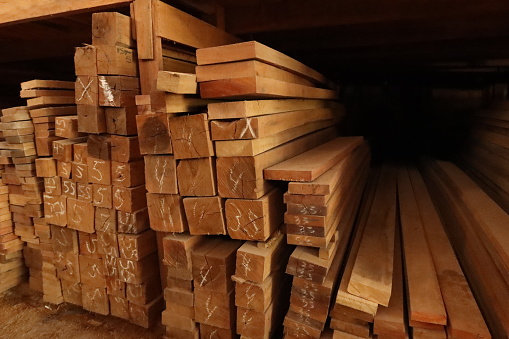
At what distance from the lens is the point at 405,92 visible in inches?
357

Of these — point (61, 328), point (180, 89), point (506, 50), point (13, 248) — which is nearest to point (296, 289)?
point (180, 89)

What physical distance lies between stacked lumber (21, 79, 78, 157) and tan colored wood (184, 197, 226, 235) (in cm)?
166

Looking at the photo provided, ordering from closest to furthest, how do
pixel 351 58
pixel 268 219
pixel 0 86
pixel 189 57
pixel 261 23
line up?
pixel 268 219
pixel 189 57
pixel 261 23
pixel 351 58
pixel 0 86

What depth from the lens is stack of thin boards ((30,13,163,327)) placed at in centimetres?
266

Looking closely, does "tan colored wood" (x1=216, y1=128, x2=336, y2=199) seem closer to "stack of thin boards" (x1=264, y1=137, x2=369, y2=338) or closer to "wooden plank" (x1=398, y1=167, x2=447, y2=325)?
"stack of thin boards" (x1=264, y1=137, x2=369, y2=338)

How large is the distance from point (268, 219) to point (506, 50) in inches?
200

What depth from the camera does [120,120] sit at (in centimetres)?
272

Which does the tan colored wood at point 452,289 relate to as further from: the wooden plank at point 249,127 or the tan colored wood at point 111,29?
the tan colored wood at point 111,29

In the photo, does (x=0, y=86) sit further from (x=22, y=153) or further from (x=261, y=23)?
(x=261, y=23)

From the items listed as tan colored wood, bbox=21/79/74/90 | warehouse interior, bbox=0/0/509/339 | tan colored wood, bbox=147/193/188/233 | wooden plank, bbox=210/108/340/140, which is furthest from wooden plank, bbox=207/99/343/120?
tan colored wood, bbox=21/79/74/90

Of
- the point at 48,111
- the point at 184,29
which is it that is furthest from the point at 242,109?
the point at 48,111

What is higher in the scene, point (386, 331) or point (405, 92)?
point (405, 92)

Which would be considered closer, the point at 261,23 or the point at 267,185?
the point at 267,185

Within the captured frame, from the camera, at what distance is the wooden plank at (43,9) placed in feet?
9.56
